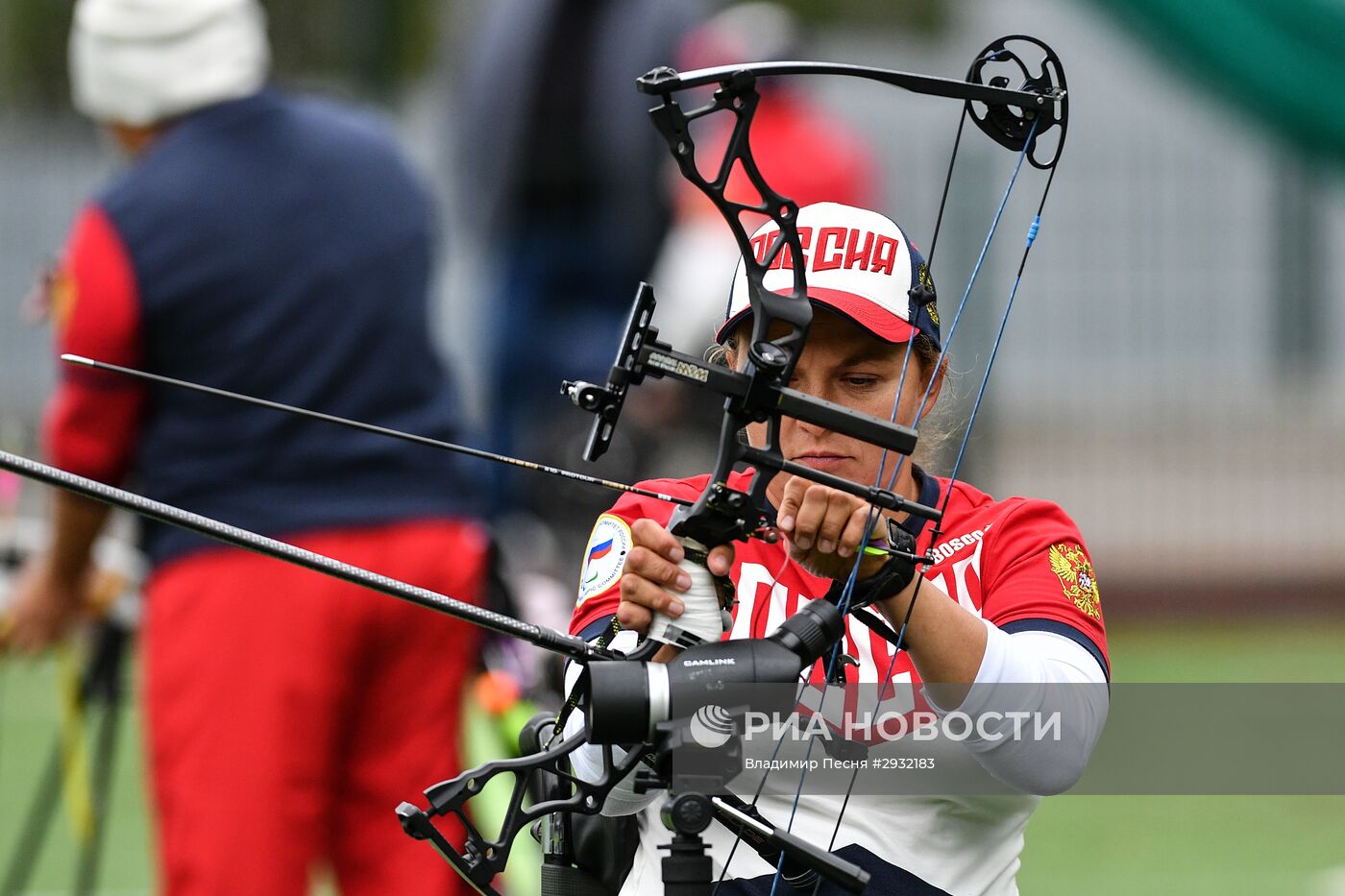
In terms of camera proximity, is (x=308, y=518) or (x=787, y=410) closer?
(x=787, y=410)

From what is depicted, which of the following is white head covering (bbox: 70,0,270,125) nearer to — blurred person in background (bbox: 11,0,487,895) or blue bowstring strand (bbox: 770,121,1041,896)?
blurred person in background (bbox: 11,0,487,895)

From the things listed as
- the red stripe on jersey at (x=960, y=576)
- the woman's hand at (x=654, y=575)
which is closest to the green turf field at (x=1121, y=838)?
the red stripe on jersey at (x=960, y=576)

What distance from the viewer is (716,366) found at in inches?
70.7

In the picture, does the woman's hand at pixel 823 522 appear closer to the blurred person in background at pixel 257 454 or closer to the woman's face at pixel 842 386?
the woman's face at pixel 842 386

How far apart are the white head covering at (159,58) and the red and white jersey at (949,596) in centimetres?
200

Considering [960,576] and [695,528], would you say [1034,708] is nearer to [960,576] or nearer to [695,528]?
[960,576]

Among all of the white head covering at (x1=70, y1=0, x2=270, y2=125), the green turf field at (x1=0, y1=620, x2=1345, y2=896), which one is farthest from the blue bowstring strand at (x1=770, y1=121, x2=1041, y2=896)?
the green turf field at (x1=0, y1=620, x2=1345, y2=896)

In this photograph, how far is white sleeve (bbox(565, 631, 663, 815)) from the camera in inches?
74.8

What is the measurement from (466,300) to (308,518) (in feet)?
29.7

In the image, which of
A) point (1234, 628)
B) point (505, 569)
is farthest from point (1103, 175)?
point (505, 569)

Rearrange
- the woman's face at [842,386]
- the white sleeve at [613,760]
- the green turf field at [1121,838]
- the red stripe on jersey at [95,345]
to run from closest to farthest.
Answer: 1. the white sleeve at [613,760]
2. the woman's face at [842,386]
3. the red stripe on jersey at [95,345]
4. the green turf field at [1121,838]

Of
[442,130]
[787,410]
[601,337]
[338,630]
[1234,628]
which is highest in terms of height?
[442,130]

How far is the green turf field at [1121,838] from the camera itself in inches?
221

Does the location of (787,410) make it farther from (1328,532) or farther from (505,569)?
(1328,532)
